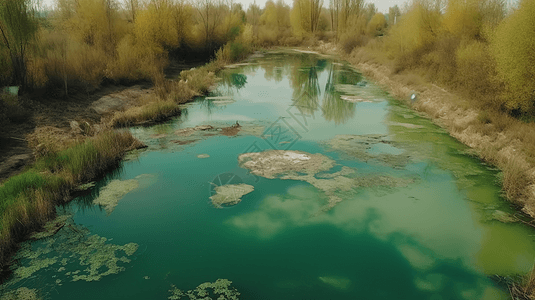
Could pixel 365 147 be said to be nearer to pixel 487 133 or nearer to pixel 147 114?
pixel 487 133

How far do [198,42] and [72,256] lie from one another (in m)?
17.5

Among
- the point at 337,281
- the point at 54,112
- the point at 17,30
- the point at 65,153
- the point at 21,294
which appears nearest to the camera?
the point at 21,294

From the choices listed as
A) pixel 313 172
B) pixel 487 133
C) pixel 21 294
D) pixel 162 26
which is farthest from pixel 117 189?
pixel 162 26

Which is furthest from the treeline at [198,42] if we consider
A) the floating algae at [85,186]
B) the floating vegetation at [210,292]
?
the floating vegetation at [210,292]

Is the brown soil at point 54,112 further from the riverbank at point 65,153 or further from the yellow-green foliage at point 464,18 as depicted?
the yellow-green foliage at point 464,18

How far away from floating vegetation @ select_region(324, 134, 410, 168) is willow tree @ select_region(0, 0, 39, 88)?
7263mm

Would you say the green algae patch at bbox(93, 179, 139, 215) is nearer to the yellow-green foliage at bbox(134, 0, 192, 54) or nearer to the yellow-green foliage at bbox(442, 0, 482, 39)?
the yellow-green foliage at bbox(134, 0, 192, 54)

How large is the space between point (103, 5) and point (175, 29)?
4163 mm

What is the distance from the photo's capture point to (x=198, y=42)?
19844mm

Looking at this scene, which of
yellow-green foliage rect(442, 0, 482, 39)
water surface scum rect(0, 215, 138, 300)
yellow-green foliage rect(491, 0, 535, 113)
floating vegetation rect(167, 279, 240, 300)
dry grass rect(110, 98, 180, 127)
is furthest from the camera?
yellow-green foliage rect(442, 0, 482, 39)

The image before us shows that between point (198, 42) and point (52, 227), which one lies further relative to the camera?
point (198, 42)

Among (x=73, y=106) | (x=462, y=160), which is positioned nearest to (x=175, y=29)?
(x=73, y=106)

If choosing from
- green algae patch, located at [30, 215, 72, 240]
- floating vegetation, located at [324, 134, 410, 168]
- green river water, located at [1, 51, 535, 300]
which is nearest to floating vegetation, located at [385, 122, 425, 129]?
green river water, located at [1, 51, 535, 300]

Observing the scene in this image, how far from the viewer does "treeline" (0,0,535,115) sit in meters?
7.35
